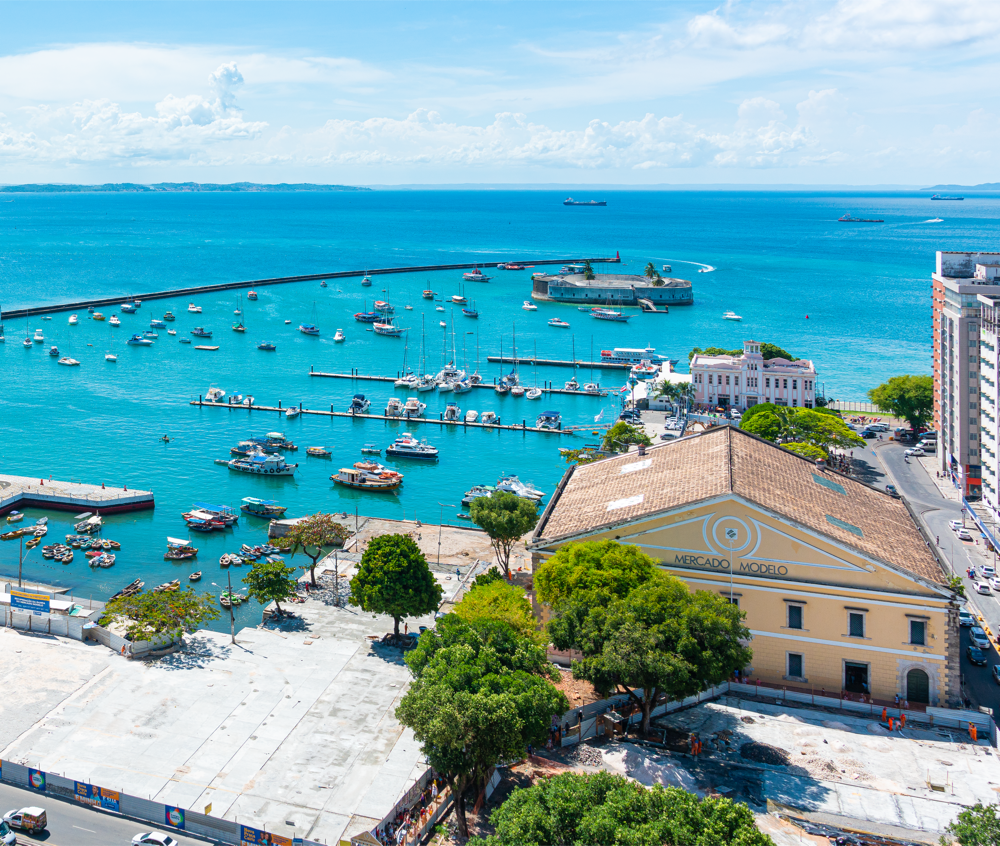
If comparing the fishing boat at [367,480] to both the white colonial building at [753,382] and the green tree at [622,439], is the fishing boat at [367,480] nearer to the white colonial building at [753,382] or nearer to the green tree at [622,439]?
the green tree at [622,439]

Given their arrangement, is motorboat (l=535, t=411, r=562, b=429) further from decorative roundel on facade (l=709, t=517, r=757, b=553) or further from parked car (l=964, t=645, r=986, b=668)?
decorative roundel on facade (l=709, t=517, r=757, b=553)

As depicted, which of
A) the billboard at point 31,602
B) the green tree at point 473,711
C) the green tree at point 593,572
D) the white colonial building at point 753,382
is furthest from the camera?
the white colonial building at point 753,382

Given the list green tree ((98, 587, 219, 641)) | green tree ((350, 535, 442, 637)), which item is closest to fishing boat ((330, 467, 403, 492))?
green tree ((98, 587, 219, 641))

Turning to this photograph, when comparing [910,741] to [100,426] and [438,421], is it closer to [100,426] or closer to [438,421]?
[438,421]

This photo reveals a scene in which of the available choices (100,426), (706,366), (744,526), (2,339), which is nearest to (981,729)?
(744,526)

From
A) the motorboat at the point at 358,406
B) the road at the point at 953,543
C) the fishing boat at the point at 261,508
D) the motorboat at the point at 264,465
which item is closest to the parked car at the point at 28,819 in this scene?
the road at the point at 953,543

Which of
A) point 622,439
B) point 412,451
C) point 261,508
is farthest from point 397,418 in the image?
point 622,439

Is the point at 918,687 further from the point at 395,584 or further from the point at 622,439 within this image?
the point at 622,439
